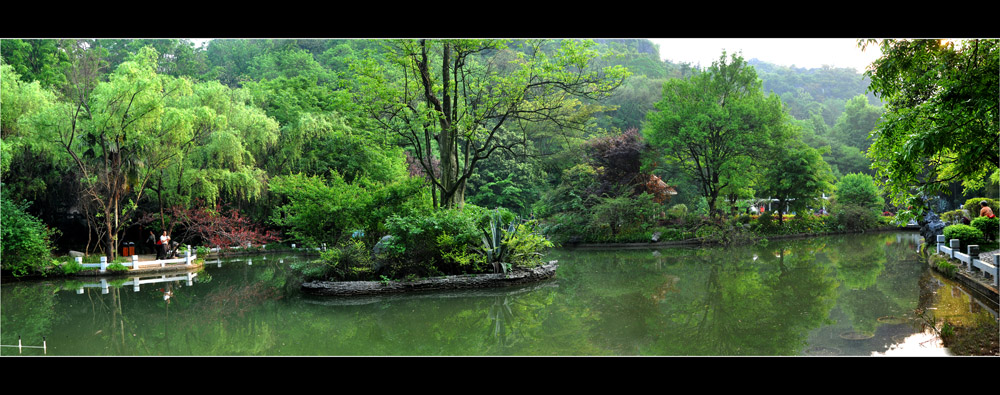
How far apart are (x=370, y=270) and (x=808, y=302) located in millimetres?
6173

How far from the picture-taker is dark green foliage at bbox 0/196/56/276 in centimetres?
1024

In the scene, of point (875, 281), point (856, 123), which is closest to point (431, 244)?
point (875, 281)

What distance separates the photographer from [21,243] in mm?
10305

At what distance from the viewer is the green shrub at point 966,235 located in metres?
9.03

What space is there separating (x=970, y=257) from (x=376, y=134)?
1049 cm

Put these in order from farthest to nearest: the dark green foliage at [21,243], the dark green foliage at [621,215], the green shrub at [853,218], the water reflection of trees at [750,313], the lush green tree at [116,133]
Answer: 1. the green shrub at [853,218]
2. the dark green foliage at [621,215]
3. the lush green tree at [116,133]
4. the dark green foliage at [21,243]
5. the water reflection of trees at [750,313]

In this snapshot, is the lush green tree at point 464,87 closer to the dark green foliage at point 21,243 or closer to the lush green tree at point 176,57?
the dark green foliage at point 21,243

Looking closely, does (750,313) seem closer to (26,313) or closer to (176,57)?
(26,313)

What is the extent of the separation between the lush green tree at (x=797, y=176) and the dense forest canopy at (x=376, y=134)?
0.23 feet

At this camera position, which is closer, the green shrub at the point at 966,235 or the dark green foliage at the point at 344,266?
the dark green foliage at the point at 344,266

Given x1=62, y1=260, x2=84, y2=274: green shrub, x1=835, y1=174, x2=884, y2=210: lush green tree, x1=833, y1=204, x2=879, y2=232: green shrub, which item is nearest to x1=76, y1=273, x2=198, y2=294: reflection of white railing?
x1=62, y1=260, x2=84, y2=274: green shrub

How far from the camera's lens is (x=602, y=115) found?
28953 mm

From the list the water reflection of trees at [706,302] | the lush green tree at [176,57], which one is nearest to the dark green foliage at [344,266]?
the water reflection of trees at [706,302]

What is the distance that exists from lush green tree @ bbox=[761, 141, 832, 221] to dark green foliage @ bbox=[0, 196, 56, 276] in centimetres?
2015
